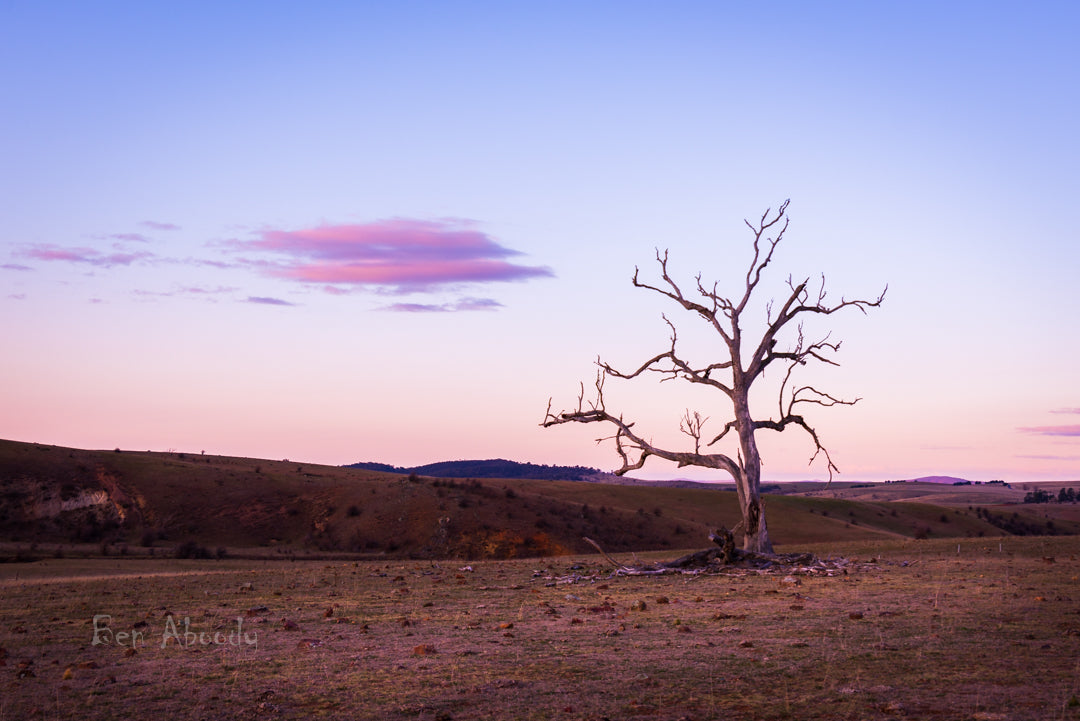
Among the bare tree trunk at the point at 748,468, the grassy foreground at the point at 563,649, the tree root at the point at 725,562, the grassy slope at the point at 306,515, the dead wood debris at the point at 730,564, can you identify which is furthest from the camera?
the grassy slope at the point at 306,515

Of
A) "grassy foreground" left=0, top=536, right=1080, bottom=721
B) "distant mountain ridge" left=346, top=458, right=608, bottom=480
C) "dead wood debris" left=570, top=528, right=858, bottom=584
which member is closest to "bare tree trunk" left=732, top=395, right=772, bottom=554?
"dead wood debris" left=570, top=528, right=858, bottom=584

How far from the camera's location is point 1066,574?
58.0 ft

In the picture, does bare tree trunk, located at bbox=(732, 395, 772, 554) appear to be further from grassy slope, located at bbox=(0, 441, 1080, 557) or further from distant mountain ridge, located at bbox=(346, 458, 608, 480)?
distant mountain ridge, located at bbox=(346, 458, 608, 480)

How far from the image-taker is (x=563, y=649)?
35.7ft

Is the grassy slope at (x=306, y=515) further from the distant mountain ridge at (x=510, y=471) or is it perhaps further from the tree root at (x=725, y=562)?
the distant mountain ridge at (x=510, y=471)

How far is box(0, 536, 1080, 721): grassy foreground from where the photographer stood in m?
8.16

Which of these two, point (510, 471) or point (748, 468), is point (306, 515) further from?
point (510, 471)

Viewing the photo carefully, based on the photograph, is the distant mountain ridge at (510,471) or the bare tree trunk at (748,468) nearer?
the bare tree trunk at (748,468)

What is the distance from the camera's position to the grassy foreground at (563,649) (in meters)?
8.16

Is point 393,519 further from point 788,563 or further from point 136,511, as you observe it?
point 788,563

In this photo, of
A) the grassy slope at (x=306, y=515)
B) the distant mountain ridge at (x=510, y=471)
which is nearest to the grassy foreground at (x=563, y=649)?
the grassy slope at (x=306, y=515)

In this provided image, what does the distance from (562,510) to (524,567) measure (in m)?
27.9

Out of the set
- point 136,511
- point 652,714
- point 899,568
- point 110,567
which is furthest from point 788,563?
point 136,511

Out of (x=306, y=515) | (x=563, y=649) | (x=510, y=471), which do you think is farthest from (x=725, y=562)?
(x=510, y=471)
